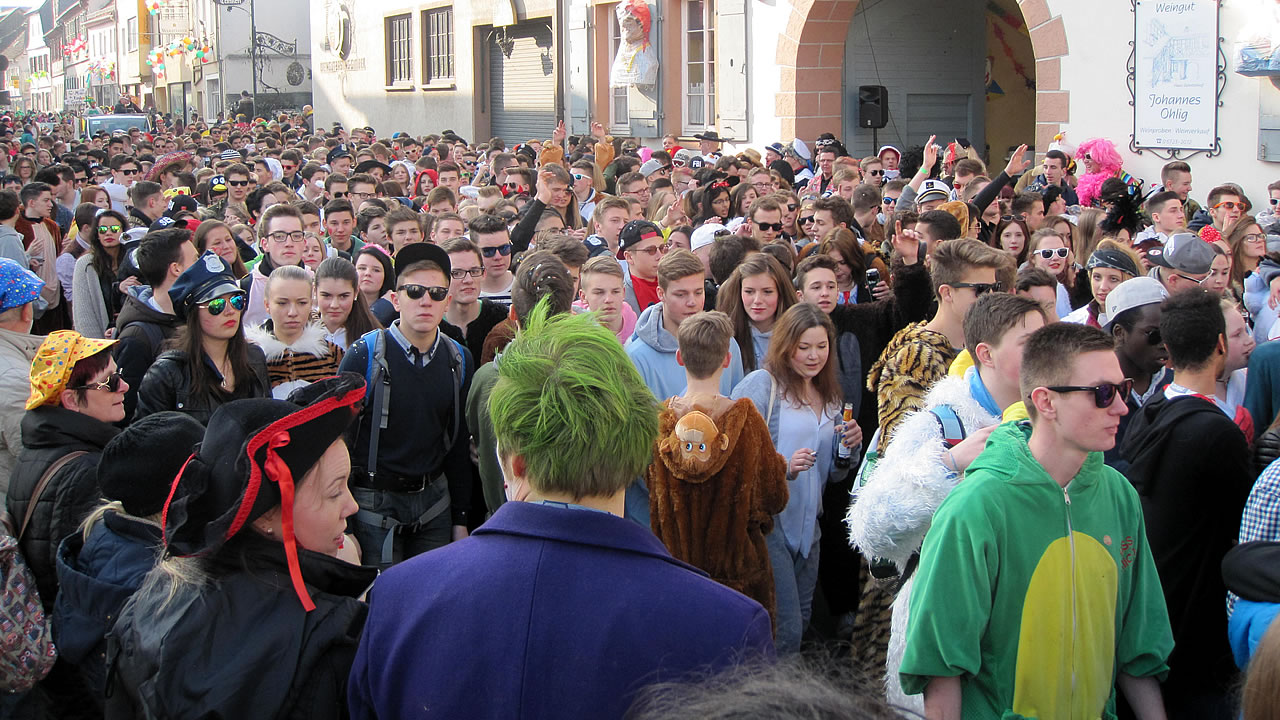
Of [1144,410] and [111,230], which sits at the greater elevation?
[111,230]

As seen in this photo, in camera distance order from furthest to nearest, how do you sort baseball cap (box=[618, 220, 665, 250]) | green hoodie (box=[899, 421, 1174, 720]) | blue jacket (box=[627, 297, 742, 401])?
1. baseball cap (box=[618, 220, 665, 250])
2. blue jacket (box=[627, 297, 742, 401])
3. green hoodie (box=[899, 421, 1174, 720])

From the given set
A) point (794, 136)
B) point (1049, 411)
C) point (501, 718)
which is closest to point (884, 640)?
point (1049, 411)

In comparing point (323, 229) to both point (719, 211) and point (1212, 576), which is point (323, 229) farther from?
point (1212, 576)

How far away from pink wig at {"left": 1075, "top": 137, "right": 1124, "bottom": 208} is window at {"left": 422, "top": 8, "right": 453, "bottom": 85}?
2071 cm

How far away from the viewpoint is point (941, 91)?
19875 mm

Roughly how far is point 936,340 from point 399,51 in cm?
3183

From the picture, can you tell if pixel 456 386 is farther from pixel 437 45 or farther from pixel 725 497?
pixel 437 45

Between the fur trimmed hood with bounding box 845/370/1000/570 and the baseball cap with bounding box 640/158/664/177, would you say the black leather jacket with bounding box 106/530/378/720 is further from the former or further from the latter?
the baseball cap with bounding box 640/158/664/177

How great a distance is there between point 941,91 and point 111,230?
1531 cm

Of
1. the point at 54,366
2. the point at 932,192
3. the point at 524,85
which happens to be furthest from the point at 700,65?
the point at 54,366

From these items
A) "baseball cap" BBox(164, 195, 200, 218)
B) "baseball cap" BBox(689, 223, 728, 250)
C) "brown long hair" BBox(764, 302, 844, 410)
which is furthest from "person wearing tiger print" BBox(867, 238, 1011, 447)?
"baseball cap" BBox(164, 195, 200, 218)

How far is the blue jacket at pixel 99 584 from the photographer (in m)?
2.93

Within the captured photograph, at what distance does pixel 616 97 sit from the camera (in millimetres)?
22859

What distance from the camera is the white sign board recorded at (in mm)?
12008
